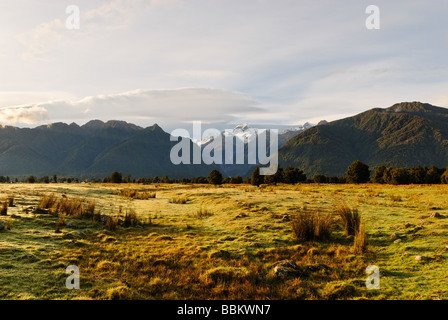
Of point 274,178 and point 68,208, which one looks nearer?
point 68,208

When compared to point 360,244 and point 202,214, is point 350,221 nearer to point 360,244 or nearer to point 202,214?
point 360,244

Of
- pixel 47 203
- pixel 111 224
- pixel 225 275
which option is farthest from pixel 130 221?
pixel 225 275

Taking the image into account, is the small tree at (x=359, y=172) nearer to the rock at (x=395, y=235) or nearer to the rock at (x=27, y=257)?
the rock at (x=395, y=235)

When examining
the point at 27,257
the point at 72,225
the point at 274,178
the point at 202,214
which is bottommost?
the point at 274,178

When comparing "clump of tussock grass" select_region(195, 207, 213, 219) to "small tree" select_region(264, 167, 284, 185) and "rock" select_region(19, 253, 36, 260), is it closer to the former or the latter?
"rock" select_region(19, 253, 36, 260)

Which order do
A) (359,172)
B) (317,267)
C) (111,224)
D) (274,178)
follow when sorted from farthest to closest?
(359,172) → (274,178) → (111,224) → (317,267)

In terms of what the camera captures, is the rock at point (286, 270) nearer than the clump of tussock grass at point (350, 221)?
Yes

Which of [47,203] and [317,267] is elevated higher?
[47,203]

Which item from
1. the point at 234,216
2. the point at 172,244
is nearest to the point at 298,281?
the point at 172,244

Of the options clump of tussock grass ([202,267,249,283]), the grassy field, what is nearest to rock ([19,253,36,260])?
the grassy field

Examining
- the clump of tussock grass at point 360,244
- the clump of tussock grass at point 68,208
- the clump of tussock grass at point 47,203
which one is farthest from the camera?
the clump of tussock grass at point 47,203

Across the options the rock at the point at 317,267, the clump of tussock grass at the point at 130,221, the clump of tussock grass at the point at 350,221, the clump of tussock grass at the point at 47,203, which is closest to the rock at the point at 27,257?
the clump of tussock grass at the point at 130,221

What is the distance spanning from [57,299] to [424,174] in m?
92.7
